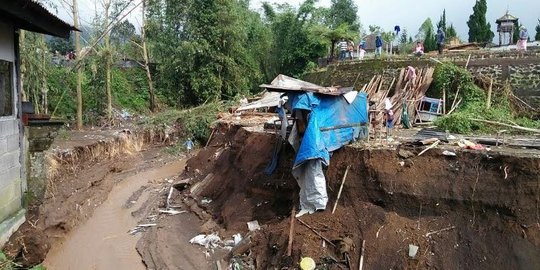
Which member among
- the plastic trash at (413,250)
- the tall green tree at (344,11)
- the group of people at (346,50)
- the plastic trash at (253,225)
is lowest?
the plastic trash at (253,225)

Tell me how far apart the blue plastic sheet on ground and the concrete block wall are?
5536 millimetres

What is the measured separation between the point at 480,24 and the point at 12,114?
34.4 metres

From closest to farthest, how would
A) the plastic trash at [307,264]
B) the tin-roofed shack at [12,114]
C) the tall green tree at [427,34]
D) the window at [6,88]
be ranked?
the tin-roofed shack at [12,114] < the window at [6,88] < the plastic trash at [307,264] < the tall green tree at [427,34]

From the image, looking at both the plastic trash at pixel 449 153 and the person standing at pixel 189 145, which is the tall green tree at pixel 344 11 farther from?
the plastic trash at pixel 449 153

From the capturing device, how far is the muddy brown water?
1016cm

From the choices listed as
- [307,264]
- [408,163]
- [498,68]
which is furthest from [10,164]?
[498,68]

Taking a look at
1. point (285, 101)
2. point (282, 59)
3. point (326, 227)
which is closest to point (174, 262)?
point (326, 227)

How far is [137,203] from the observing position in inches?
573

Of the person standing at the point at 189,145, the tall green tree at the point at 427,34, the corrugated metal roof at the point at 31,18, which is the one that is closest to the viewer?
the corrugated metal roof at the point at 31,18

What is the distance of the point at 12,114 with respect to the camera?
774 cm

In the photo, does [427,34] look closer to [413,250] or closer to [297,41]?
[297,41]

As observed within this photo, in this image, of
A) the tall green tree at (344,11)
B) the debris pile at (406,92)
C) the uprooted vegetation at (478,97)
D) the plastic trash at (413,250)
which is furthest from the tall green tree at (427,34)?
the plastic trash at (413,250)

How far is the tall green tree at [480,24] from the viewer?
1294 inches

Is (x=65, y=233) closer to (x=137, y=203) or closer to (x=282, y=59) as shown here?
(x=137, y=203)
